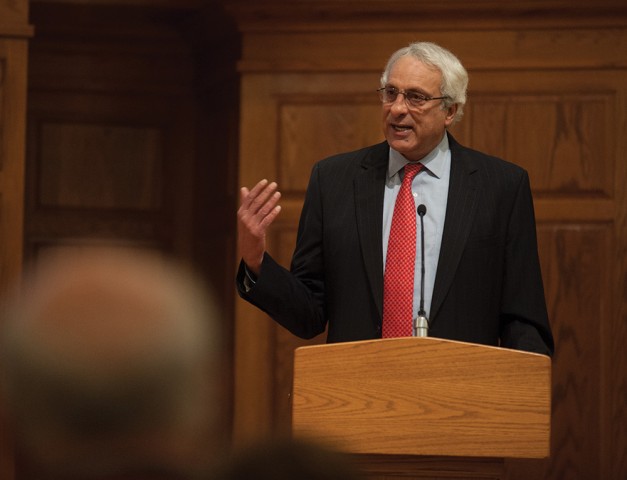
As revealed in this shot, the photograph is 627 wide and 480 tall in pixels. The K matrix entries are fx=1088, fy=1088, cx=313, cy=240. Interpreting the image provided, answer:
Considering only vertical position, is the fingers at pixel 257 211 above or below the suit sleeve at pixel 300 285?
above

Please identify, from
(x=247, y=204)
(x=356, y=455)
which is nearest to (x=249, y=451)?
(x=356, y=455)

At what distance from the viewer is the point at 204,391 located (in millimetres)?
650

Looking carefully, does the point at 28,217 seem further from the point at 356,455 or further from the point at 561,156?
the point at 356,455

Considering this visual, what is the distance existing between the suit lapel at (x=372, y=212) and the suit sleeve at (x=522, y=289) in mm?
346

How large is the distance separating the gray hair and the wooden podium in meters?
1.03

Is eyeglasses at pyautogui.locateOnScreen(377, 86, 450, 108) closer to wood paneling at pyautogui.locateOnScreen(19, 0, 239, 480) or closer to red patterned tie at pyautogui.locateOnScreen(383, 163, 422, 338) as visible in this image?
red patterned tie at pyautogui.locateOnScreen(383, 163, 422, 338)

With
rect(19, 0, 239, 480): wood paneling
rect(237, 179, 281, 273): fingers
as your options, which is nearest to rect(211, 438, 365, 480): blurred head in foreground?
rect(237, 179, 281, 273): fingers

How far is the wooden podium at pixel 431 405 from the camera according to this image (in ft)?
6.75

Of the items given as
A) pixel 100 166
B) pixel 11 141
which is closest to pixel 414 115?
pixel 11 141

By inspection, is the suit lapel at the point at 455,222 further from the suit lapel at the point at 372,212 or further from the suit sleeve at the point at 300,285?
the suit sleeve at the point at 300,285

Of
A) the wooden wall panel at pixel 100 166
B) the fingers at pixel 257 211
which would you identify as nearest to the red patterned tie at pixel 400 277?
the fingers at pixel 257 211

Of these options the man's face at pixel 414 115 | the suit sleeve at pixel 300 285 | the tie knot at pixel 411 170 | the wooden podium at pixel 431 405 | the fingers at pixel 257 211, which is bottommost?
the wooden podium at pixel 431 405

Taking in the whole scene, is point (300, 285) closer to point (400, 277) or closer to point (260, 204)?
point (400, 277)

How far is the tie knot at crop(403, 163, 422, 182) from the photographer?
2.80m
